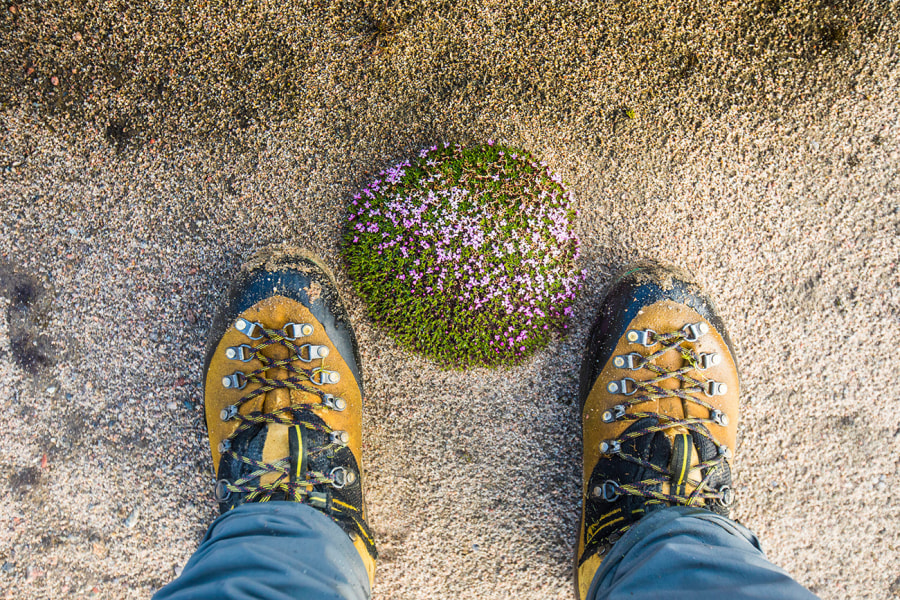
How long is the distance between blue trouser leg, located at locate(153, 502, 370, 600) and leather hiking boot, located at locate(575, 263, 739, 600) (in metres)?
1.53

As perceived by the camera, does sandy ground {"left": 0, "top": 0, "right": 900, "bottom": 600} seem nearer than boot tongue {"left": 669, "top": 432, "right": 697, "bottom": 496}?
No

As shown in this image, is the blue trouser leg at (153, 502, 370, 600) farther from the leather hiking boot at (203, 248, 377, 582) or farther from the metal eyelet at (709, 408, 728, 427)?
the metal eyelet at (709, 408, 728, 427)

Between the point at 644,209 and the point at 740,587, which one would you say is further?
the point at 644,209

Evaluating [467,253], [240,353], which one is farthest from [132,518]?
[467,253]

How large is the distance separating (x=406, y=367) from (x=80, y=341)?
7.42 feet

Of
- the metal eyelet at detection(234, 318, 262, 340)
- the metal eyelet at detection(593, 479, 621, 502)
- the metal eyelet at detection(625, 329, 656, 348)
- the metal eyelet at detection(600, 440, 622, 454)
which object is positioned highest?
the metal eyelet at detection(625, 329, 656, 348)

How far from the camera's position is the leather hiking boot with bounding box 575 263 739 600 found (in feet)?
10.3

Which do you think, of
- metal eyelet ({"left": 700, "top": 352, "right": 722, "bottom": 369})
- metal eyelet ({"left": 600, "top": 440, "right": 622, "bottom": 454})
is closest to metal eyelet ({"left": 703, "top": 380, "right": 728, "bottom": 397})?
metal eyelet ({"left": 700, "top": 352, "right": 722, "bottom": 369})

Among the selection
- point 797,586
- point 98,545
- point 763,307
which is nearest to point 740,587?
point 797,586

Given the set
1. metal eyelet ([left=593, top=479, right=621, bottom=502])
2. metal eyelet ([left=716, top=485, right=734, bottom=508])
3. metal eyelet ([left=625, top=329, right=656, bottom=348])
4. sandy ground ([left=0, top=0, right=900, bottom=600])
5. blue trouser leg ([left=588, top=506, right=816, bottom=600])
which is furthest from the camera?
sandy ground ([left=0, top=0, right=900, bottom=600])

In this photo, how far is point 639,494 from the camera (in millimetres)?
3090

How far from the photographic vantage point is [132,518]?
356 centimetres

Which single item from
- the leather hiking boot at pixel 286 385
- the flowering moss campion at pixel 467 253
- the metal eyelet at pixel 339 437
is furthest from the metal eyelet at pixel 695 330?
the metal eyelet at pixel 339 437

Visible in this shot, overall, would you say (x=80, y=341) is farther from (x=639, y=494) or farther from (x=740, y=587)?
(x=740, y=587)
